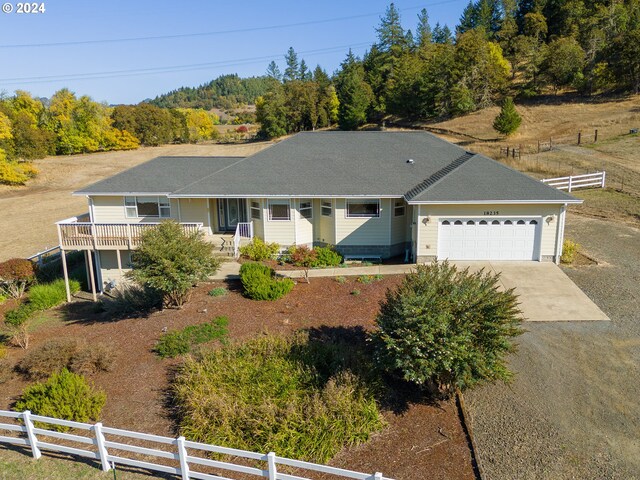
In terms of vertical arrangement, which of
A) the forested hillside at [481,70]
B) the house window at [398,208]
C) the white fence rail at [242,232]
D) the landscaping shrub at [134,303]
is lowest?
the landscaping shrub at [134,303]

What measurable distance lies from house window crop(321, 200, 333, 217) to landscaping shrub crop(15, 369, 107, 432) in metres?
12.6

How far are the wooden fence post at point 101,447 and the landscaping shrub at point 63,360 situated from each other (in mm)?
3662

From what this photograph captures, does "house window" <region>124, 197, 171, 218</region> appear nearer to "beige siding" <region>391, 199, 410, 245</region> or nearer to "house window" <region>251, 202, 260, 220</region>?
"house window" <region>251, 202, 260, 220</region>

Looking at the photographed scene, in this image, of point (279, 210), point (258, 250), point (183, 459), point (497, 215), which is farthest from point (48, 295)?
point (497, 215)

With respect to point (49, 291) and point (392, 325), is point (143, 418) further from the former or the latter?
point (49, 291)

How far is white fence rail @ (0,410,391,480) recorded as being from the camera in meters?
7.68

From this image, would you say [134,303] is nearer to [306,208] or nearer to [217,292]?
[217,292]

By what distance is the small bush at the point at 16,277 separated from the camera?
2078 cm

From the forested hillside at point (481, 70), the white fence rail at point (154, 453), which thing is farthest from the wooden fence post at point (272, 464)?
the forested hillside at point (481, 70)

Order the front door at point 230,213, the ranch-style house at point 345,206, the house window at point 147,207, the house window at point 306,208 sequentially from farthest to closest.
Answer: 1. the front door at point 230,213
2. the house window at point 147,207
3. the house window at point 306,208
4. the ranch-style house at point 345,206

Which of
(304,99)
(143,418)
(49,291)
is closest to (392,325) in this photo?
(143,418)

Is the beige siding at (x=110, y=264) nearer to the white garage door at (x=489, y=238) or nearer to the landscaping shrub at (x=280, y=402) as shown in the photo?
the landscaping shrub at (x=280, y=402)

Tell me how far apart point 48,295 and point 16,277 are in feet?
10.2

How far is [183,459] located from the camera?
7.98m
